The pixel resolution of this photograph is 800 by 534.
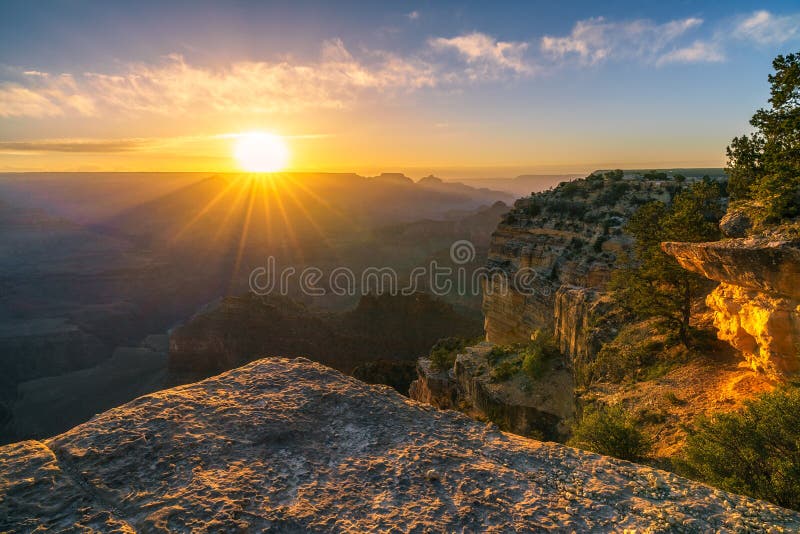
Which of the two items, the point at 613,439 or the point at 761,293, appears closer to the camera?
the point at 613,439

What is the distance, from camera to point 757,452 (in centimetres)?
508

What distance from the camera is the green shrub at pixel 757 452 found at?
4.57 metres

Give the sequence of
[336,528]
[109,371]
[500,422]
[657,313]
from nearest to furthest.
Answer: [336,528], [657,313], [500,422], [109,371]

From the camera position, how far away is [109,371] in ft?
182

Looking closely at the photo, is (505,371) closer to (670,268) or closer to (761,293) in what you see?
(670,268)

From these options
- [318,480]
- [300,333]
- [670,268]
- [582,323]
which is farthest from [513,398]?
[300,333]

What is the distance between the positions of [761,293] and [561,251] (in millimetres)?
16190

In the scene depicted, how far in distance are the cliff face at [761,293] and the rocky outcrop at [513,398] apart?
6.25m

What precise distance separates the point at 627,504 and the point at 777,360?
7.06m

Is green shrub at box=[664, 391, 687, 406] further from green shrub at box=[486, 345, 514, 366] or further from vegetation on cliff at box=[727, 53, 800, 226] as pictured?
green shrub at box=[486, 345, 514, 366]

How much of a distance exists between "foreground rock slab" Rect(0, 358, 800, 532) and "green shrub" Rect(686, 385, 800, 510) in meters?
1.89

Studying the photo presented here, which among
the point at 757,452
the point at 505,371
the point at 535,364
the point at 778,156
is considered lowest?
the point at 505,371

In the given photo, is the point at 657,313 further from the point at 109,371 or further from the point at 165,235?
the point at 165,235

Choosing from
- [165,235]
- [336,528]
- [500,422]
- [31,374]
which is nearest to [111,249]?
[165,235]
